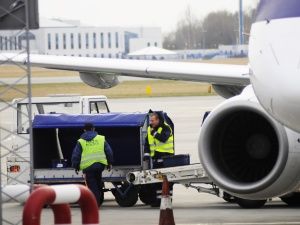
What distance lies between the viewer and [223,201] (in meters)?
20.7

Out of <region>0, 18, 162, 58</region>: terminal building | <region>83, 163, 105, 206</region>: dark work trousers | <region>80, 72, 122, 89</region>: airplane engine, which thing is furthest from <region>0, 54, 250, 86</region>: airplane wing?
<region>0, 18, 162, 58</region>: terminal building

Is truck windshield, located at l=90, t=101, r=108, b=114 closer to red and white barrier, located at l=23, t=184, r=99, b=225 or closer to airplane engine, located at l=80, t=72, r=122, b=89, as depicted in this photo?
airplane engine, located at l=80, t=72, r=122, b=89

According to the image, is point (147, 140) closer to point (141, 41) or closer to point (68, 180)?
point (68, 180)

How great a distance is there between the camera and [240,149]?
51.2 ft

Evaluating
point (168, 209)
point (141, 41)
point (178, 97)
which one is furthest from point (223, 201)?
point (141, 41)

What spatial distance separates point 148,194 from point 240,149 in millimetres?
5002

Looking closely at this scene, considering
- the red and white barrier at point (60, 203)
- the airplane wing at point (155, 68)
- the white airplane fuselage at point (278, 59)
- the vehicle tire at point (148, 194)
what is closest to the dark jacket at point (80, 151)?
the vehicle tire at point (148, 194)

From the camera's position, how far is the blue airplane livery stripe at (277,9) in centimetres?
1288

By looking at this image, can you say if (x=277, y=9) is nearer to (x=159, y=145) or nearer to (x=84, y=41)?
(x=159, y=145)

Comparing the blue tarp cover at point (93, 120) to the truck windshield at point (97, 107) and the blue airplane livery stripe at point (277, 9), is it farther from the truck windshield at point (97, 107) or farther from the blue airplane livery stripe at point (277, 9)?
the blue airplane livery stripe at point (277, 9)

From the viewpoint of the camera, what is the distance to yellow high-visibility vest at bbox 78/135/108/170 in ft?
63.9

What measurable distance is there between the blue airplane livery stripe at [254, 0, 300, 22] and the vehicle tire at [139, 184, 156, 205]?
729cm

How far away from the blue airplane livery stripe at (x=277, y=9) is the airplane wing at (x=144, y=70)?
4457 millimetres

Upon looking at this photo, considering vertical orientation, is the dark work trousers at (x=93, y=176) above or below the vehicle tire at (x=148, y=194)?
above
